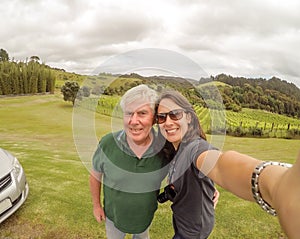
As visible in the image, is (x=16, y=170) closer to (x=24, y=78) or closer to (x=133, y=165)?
(x=133, y=165)

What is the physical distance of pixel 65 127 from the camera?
624 inches

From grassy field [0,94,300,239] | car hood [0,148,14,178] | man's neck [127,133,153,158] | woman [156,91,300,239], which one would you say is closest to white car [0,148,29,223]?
car hood [0,148,14,178]

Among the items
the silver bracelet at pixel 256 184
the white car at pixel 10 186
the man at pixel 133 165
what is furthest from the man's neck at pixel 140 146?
the white car at pixel 10 186

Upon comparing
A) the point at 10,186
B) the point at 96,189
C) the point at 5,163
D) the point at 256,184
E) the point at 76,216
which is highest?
the point at 256,184

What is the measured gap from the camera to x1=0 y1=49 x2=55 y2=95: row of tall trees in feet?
96.9

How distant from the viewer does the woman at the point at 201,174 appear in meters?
0.58

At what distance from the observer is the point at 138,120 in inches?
52.1

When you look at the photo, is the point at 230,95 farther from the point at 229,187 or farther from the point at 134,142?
the point at 229,187

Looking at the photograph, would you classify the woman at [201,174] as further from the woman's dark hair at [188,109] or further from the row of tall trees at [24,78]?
the row of tall trees at [24,78]

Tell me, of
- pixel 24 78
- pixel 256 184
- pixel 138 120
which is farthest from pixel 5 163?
pixel 24 78

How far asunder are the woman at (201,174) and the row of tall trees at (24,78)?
3305 cm

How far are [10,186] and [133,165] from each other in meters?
2.27

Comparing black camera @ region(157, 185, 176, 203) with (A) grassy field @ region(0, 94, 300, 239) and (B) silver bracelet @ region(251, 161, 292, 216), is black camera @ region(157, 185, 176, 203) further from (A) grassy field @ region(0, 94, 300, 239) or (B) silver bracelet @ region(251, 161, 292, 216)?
(B) silver bracelet @ region(251, 161, 292, 216)

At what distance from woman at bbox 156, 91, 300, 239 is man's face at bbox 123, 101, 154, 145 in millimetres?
66
